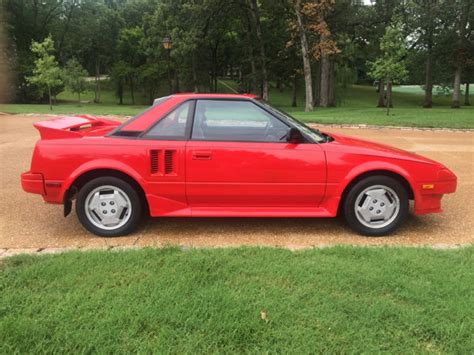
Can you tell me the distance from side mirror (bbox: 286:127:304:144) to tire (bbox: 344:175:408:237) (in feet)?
2.49

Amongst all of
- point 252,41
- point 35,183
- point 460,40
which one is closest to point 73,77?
point 252,41

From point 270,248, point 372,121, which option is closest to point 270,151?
point 270,248

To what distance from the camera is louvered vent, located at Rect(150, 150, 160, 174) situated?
14.8 ft

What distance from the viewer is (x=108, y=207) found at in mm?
4629

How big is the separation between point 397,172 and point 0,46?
12.8ft

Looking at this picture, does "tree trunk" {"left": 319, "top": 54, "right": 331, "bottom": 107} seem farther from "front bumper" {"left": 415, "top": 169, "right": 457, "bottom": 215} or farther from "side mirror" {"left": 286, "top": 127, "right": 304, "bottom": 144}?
"side mirror" {"left": 286, "top": 127, "right": 304, "bottom": 144}

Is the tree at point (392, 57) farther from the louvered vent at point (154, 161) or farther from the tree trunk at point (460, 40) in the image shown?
the louvered vent at point (154, 161)

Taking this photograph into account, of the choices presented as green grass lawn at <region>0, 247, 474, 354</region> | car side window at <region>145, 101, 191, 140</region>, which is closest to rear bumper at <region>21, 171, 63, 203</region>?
green grass lawn at <region>0, 247, 474, 354</region>

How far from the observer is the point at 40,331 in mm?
2678

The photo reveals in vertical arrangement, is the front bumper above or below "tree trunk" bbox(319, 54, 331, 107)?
below

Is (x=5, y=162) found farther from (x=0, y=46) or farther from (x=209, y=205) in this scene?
(x=0, y=46)

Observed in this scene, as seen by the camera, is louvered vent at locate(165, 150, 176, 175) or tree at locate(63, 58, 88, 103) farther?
tree at locate(63, 58, 88, 103)

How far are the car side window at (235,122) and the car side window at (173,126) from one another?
117 millimetres

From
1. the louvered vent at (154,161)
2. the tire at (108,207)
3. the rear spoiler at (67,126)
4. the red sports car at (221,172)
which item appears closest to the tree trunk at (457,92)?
the red sports car at (221,172)
